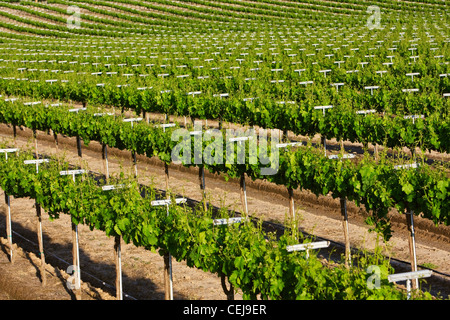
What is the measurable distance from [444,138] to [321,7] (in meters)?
57.1

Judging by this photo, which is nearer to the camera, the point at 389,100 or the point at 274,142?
the point at 274,142

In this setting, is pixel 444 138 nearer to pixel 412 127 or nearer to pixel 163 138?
pixel 412 127

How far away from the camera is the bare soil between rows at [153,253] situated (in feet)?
42.6

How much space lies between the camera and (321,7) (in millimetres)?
70875

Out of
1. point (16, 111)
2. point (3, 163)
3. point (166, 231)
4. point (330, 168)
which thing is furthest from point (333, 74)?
point (166, 231)

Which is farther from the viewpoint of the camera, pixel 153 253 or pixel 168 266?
pixel 153 253

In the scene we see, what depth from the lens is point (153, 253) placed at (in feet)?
46.4

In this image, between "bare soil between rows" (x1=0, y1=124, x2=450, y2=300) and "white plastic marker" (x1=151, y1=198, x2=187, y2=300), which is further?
"bare soil between rows" (x1=0, y1=124, x2=450, y2=300)

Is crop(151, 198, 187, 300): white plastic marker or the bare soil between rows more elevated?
crop(151, 198, 187, 300): white plastic marker

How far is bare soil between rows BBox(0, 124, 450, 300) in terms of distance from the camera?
13.0m

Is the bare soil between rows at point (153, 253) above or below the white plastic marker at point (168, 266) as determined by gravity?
below

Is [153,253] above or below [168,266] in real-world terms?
below

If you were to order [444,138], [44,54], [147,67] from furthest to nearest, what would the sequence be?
[44,54] → [147,67] → [444,138]

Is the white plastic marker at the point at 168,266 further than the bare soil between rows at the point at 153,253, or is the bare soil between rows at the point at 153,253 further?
the bare soil between rows at the point at 153,253
